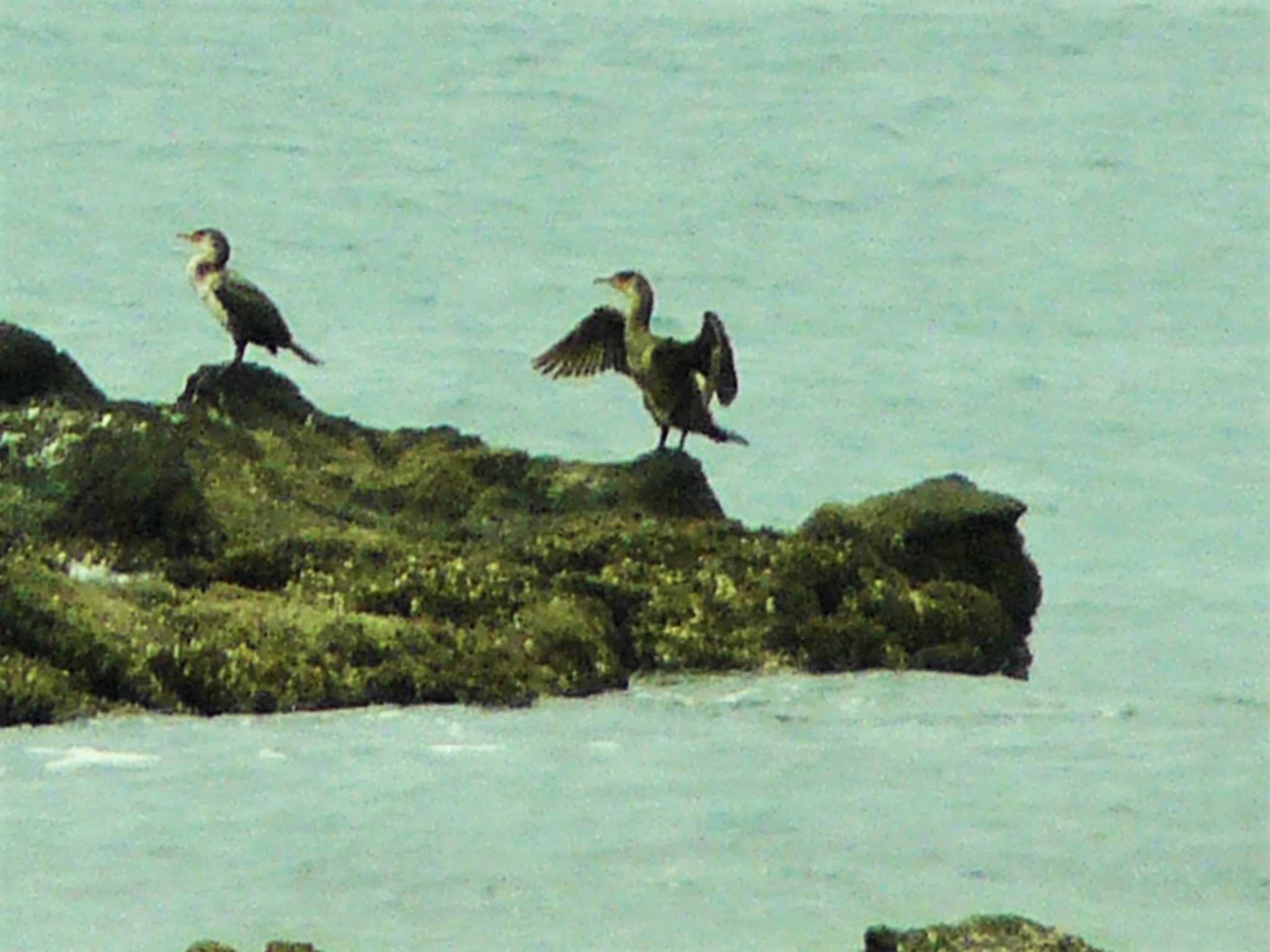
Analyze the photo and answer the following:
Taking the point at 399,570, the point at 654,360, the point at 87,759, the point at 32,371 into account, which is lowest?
the point at 87,759

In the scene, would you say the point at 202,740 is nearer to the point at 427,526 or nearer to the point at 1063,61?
the point at 427,526

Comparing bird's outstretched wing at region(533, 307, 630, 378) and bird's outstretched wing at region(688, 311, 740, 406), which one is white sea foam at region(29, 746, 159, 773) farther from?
bird's outstretched wing at region(533, 307, 630, 378)

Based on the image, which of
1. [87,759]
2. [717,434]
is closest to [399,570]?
[87,759]

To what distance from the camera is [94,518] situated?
1522cm

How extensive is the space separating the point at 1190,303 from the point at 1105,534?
15.3m

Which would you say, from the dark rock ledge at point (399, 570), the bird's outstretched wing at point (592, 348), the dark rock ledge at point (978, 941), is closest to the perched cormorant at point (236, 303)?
the dark rock ledge at point (399, 570)

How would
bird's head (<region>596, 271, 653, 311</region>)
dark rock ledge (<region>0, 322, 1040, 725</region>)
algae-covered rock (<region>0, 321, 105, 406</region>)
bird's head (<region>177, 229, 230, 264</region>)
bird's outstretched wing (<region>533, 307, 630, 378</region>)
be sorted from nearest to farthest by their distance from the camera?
dark rock ledge (<region>0, 322, 1040, 725</region>), algae-covered rock (<region>0, 321, 105, 406</region>), bird's head (<region>596, 271, 653, 311</region>), bird's outstretched wing (<region>533, 307, 630, 378</region>), bird's head (<region>177, 229, 230, 264</region>)

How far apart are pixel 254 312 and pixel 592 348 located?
1.89 m

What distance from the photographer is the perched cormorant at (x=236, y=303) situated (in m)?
18.2

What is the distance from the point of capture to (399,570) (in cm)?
1515

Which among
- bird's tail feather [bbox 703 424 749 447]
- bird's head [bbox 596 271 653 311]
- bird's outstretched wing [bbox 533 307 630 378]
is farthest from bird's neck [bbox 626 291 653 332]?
bird's tail feather [bbox 703 424 749 447]

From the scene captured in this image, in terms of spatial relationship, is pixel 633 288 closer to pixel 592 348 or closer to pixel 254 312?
pixel 592 348

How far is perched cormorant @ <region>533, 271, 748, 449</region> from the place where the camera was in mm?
17125

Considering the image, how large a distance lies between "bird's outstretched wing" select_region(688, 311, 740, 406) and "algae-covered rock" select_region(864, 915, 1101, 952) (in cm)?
730
